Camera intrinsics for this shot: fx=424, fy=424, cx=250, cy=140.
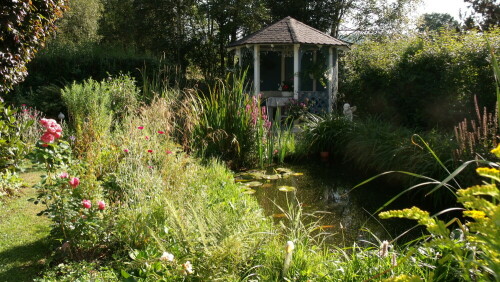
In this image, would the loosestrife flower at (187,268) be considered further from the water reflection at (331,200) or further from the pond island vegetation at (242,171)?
the water reflection at (331,200)

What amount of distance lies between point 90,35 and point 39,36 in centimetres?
1772

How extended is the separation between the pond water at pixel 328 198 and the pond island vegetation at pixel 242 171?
1.4 inches

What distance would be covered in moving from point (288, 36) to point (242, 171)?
5866 millimetres

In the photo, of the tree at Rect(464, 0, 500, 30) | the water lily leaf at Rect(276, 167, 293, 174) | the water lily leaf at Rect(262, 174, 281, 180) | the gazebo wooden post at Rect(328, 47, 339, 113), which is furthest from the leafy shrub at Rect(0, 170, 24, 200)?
the tree at Rect(464, 0, 500, 30)

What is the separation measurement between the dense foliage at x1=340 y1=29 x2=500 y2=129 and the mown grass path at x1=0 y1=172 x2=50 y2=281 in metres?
6.58

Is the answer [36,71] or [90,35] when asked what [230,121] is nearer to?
[36,71]

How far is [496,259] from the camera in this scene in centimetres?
137

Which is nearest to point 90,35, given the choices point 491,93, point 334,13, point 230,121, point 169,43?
point 169,43

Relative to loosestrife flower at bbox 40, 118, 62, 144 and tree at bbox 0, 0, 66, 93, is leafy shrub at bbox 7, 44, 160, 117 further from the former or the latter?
loosestrife flower at bbox 40, 118, 62, 144

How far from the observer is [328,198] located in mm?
5586

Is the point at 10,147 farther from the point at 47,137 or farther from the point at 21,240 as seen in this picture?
the point at 47,137

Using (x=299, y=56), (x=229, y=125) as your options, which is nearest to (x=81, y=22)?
(x=299, y=56)

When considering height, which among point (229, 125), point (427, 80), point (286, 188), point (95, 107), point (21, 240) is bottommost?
point (286, 188)

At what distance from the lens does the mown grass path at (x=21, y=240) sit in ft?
9.62
